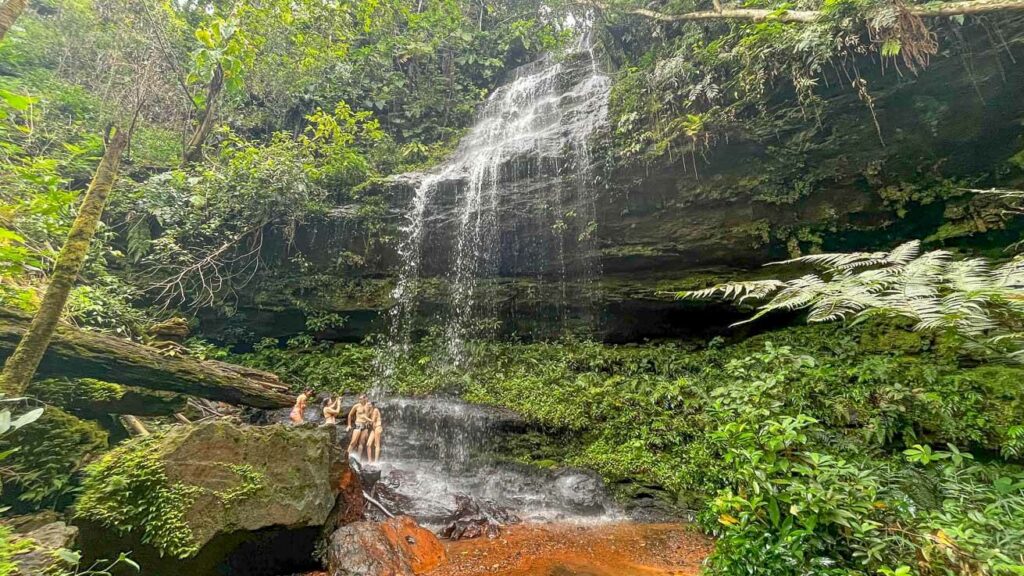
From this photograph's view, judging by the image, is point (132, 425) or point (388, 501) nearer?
point (132, 425)

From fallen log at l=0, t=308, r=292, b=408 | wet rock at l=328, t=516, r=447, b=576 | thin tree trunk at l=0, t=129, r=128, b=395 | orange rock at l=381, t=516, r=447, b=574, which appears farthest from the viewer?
fallen log at l=0, t=308, r=292, b=408

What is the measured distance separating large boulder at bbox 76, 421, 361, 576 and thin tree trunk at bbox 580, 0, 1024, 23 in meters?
8.71

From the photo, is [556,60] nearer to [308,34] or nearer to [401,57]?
[401,57]

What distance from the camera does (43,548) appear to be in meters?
2.15

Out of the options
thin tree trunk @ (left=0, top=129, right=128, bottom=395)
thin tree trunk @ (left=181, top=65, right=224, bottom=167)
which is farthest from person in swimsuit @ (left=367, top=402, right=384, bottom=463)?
thin tree trunk @ (left=181, top=65, right=224, bottom=167)

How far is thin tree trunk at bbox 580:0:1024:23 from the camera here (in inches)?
176

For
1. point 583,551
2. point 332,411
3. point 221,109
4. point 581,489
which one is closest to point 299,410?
point 332,411

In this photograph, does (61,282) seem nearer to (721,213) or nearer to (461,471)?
(461,471)

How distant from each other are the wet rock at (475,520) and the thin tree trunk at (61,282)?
4.09 metres

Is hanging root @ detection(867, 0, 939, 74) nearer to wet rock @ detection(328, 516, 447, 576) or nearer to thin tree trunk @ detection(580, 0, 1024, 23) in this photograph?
thin tree trunk @ detection(580, 0, 1024, 23)

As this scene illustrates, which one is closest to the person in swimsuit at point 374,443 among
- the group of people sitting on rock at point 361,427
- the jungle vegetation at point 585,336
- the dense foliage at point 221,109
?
the group of people sitting on rock at point 361,427

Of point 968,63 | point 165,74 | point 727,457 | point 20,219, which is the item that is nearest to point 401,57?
point 165,74

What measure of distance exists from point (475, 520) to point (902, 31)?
26.6ft

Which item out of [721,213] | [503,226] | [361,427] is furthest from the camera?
[503,226]
